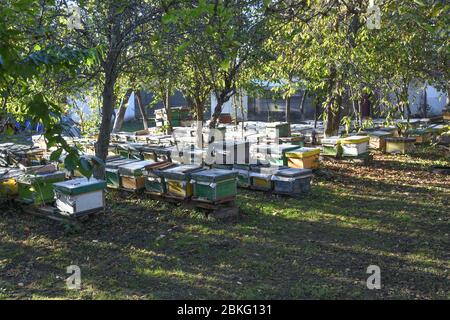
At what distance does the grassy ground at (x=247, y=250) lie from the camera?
404 centimetres

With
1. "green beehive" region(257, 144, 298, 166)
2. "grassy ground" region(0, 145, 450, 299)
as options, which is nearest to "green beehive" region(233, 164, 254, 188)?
"grassy ground" region(0, 145, 450, 299)

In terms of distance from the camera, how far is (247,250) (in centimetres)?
493

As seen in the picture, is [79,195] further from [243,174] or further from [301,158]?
[301,158]

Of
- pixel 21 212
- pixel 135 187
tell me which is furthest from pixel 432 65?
pixel 21 212

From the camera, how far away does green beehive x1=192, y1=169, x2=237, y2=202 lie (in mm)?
5906

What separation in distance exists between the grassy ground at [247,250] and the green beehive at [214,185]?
0.30 m

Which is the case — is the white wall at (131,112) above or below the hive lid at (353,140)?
above

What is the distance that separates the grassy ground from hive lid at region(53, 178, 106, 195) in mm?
448

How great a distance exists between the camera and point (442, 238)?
5.23 metres

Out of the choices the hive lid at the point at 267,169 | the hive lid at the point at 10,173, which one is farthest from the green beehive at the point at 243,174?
the hive lid at the point at 10,173

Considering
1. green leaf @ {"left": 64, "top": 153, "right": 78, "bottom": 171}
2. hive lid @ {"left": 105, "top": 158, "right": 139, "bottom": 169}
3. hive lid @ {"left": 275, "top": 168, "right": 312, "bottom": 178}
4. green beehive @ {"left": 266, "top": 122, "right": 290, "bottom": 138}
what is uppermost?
green leaf @ {"left": 64, "top": 153, "right": 78, "bottom": 171}

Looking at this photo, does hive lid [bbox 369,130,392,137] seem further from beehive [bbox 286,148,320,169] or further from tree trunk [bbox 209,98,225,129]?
tree trunk [bbox 209,98,225,129]

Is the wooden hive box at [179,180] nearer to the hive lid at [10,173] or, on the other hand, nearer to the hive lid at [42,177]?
the hive lid at [42,177]

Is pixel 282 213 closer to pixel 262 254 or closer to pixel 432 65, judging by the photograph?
pixel 262 254
